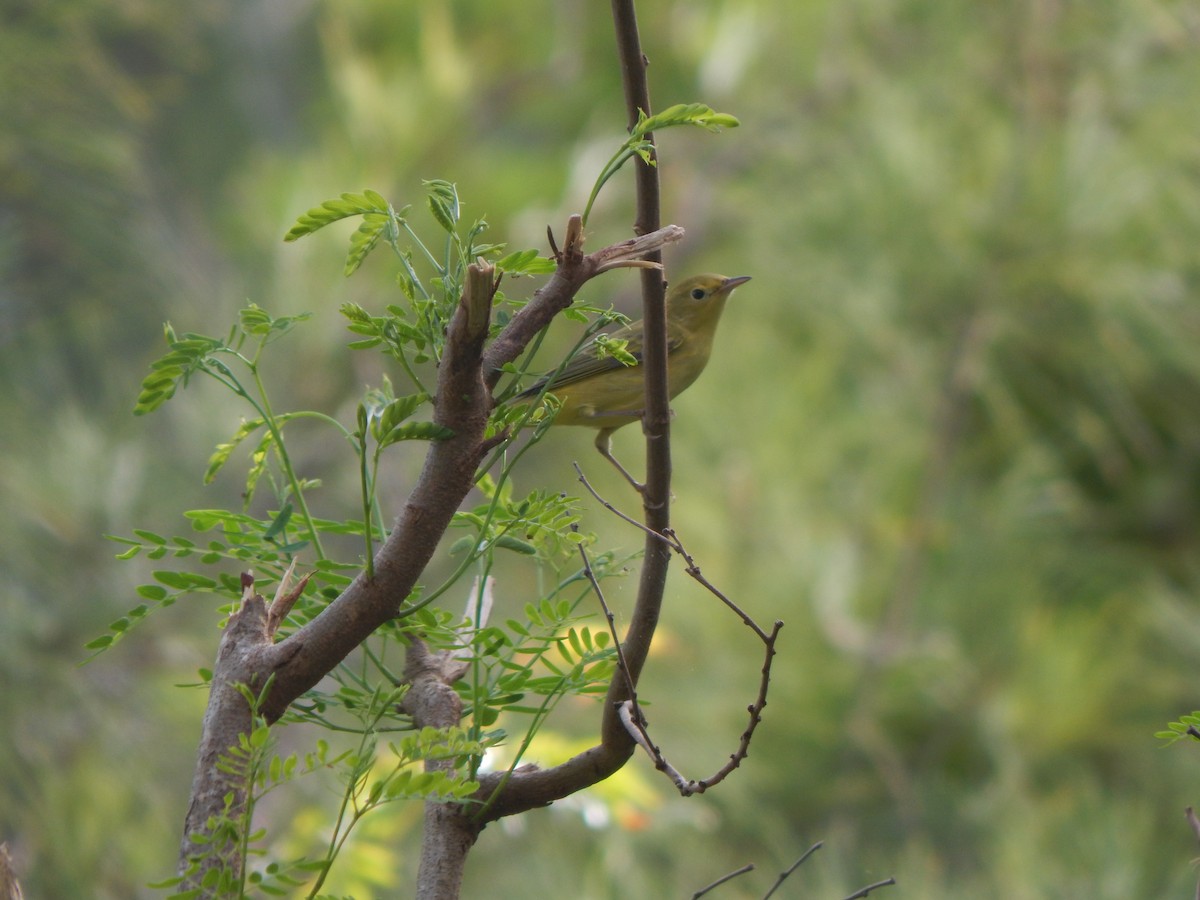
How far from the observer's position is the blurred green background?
4.00 meters

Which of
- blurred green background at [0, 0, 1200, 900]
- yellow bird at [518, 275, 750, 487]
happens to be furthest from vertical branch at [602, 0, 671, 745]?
blurred green background at [0, 0, 1200, 900]

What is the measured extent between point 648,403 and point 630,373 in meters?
1.49

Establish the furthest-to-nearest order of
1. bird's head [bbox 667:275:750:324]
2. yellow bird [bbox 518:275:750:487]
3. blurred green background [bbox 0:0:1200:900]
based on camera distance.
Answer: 1. blurred green background [bbox 0:0:1200:900]
2. bird's head [bbox 667:275:750:324]
3. yellow bird [bbox 518:275:750:487]

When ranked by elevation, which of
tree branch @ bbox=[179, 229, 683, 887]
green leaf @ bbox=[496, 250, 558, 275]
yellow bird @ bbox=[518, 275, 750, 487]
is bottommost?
tree branch @ bbox=[179, 229, 683, 887]

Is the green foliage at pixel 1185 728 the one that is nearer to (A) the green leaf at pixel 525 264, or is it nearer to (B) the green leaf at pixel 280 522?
(A) the green leaf at pixel 525 264

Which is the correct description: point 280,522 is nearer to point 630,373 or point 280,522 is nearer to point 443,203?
point 443,203

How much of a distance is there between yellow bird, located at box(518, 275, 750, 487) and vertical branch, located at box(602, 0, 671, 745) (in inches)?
39.8

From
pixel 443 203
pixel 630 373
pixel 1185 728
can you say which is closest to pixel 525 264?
pixel 443 203

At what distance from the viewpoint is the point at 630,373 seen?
9.50 ft

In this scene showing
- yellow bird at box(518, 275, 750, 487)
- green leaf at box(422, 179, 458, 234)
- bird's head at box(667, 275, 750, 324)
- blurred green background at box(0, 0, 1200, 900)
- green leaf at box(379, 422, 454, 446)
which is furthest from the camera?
blurred green background at box(0, 0, 1200, 900)

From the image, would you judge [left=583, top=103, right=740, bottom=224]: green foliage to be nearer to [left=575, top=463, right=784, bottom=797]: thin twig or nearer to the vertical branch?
the vertical branch

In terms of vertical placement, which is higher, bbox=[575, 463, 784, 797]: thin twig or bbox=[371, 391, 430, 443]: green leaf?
bbox=[371, 391, 430, 443]: green leaf

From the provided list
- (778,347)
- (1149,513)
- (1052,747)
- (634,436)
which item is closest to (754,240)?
(778,347)

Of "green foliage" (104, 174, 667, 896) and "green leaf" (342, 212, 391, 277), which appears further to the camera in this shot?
"green leaf" (342, 212, 391, 277)
